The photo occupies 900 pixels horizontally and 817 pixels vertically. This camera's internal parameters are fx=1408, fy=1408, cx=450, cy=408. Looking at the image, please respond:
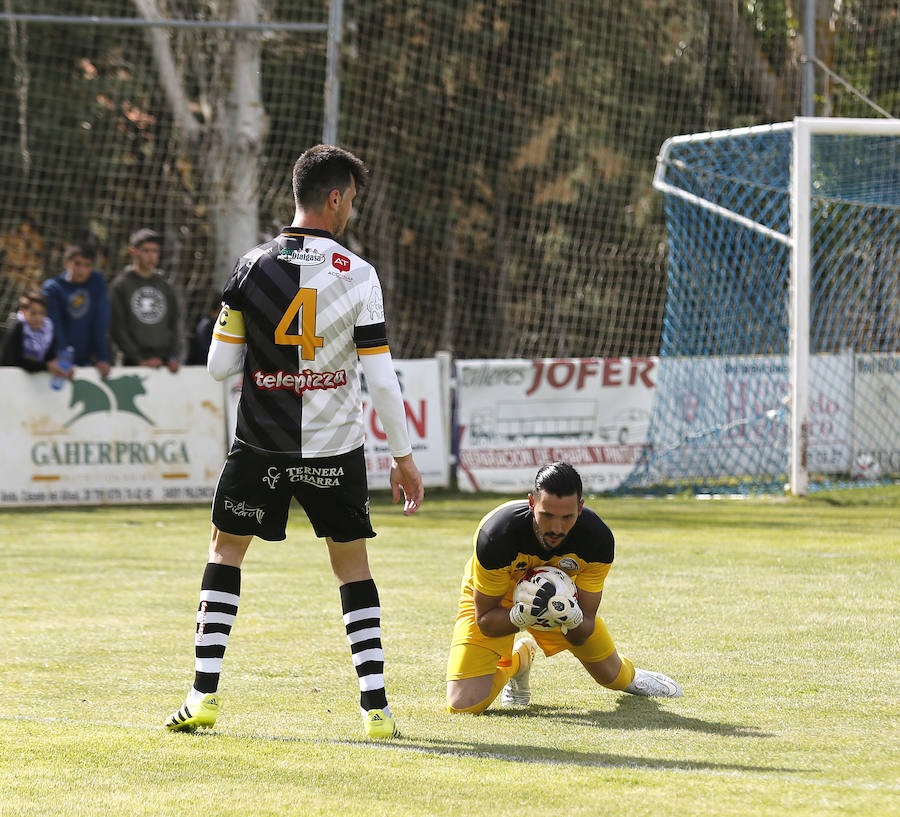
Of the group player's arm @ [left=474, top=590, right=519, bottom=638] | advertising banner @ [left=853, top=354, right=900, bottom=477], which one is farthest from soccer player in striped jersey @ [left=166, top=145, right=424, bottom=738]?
advertising banner @ [left=853, top=354, right=900, bottom=477]

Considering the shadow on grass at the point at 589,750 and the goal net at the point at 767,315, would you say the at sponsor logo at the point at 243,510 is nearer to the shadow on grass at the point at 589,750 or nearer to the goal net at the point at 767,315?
the shadow on grass at the point at 589,750

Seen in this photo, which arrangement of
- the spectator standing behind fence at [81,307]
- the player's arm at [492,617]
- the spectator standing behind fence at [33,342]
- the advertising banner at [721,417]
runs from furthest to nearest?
the advertising banner at [721,417]
the spectator standing behind fence at [81,307]
the spectator standing behind fence at [33,342]
the player's arm at [492,617]

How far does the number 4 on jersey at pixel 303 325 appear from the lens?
4.90 m

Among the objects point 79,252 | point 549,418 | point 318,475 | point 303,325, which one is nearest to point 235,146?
point 79,252

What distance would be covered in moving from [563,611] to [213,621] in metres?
1.30

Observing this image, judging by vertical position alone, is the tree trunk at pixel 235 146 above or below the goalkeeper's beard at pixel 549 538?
above

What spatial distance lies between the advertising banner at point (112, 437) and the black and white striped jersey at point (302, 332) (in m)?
9.28

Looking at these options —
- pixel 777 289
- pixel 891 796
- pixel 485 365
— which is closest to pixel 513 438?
pixel 485 365

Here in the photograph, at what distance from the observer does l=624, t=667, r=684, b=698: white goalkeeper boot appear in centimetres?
564

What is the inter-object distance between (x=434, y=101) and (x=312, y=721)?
51.7ft

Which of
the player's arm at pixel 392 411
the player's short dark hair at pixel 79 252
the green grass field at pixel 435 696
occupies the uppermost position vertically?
the player's short dark hair at pixel 79 252

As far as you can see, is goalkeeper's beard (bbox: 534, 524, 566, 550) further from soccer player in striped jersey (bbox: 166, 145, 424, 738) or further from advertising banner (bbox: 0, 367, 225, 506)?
advertising banner (bbox: 0, 367, 225, 506)

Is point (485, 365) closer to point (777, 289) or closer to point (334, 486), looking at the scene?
point (777, 289)

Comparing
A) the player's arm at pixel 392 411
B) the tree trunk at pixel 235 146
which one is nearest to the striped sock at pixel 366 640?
the player's arm at pixel 392 411
